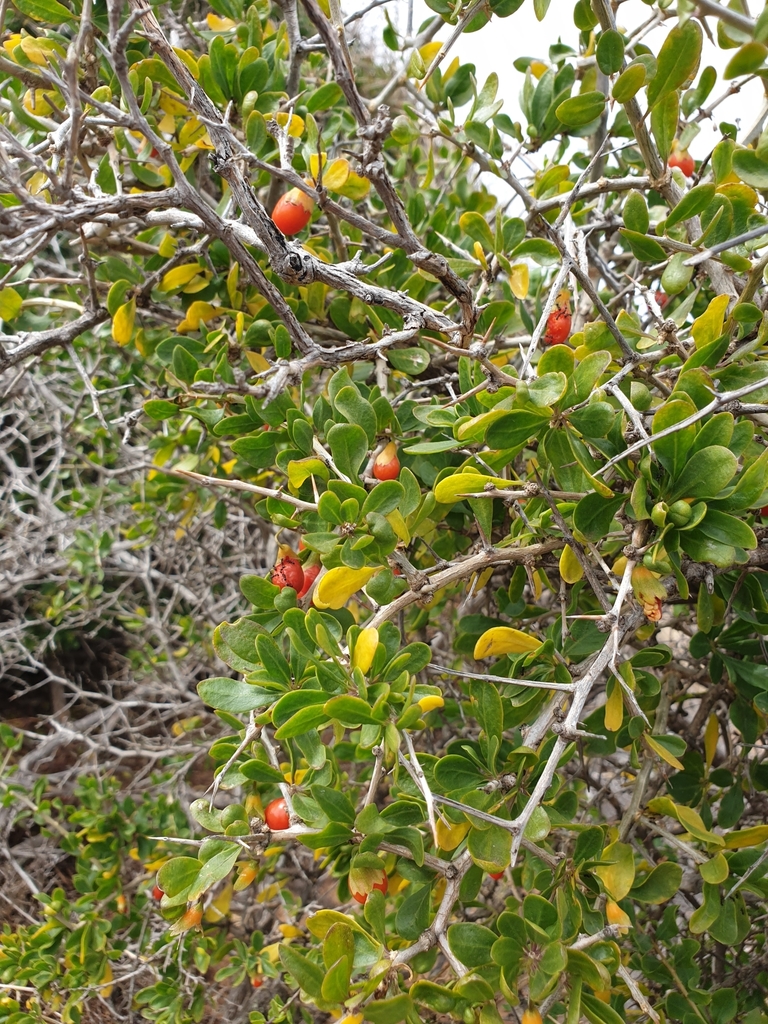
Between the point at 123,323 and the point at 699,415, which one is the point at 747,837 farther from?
the point at 123,323

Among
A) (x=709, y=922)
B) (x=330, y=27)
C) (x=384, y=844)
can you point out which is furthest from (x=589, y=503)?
(x=330, y=27)

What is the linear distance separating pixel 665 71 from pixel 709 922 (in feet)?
3.76

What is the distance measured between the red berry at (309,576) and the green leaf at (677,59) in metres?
0.80

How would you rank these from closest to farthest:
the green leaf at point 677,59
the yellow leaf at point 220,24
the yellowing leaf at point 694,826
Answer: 1. the green leaf at point 677,59
2. the yellowing leaf at point 694,826
3. the yellow leaf at point 220,24

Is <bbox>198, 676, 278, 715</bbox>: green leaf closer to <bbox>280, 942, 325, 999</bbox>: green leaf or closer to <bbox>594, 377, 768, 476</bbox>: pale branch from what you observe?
<bbox>280, 942, 325, 999</bbox>: green leaf

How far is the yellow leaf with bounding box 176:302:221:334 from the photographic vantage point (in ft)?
4.64

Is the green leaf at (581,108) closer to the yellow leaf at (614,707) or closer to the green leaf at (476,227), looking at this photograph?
the green leaf at (476,227)

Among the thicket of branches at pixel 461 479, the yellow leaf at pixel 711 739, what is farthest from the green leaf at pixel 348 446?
the yellow leaf at pixel 711 739

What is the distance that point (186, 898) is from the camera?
83 cm

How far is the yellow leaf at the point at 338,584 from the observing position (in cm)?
87

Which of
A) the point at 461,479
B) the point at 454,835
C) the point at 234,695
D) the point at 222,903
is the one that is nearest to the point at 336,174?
the point at 461,479

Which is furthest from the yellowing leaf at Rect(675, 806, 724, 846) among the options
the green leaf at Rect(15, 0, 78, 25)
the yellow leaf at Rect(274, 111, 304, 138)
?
the green leaf at Rect(15, 0, 78, 25)

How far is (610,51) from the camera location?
0.95m

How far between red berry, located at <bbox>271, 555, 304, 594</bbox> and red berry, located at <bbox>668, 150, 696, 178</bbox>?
1.11 meters
